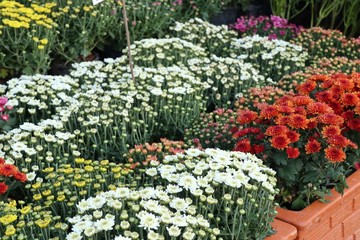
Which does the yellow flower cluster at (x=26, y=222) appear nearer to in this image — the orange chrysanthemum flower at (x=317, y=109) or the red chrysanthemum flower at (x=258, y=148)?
the red chrysanthemum flower at (x=258, y=148)

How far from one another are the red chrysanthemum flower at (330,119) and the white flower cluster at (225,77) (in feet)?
3.90

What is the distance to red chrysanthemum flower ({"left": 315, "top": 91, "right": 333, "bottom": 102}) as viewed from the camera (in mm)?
3234

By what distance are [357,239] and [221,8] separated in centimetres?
345

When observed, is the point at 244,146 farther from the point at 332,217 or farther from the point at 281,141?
the point at 332,217

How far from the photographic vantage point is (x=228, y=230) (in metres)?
2.55

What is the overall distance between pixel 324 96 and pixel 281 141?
1.73 ft

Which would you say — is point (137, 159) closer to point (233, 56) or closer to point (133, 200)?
point (133, 200)

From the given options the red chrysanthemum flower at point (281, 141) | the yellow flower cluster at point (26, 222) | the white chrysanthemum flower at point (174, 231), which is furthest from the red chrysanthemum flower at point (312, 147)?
the yellow flower cluster at point (26, 222)

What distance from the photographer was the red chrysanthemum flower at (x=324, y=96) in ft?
10.6

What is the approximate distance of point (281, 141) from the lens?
2861mm

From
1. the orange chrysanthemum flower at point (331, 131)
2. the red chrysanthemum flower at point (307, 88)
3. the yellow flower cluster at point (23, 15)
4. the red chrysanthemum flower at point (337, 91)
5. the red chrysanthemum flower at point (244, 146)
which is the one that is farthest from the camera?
the yellow flower cluster at point (23, 15)

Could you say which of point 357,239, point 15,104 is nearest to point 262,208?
point 357,239

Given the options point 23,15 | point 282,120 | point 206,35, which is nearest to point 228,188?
point 282,120

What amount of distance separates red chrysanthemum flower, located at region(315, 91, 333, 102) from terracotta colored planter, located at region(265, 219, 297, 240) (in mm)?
727
